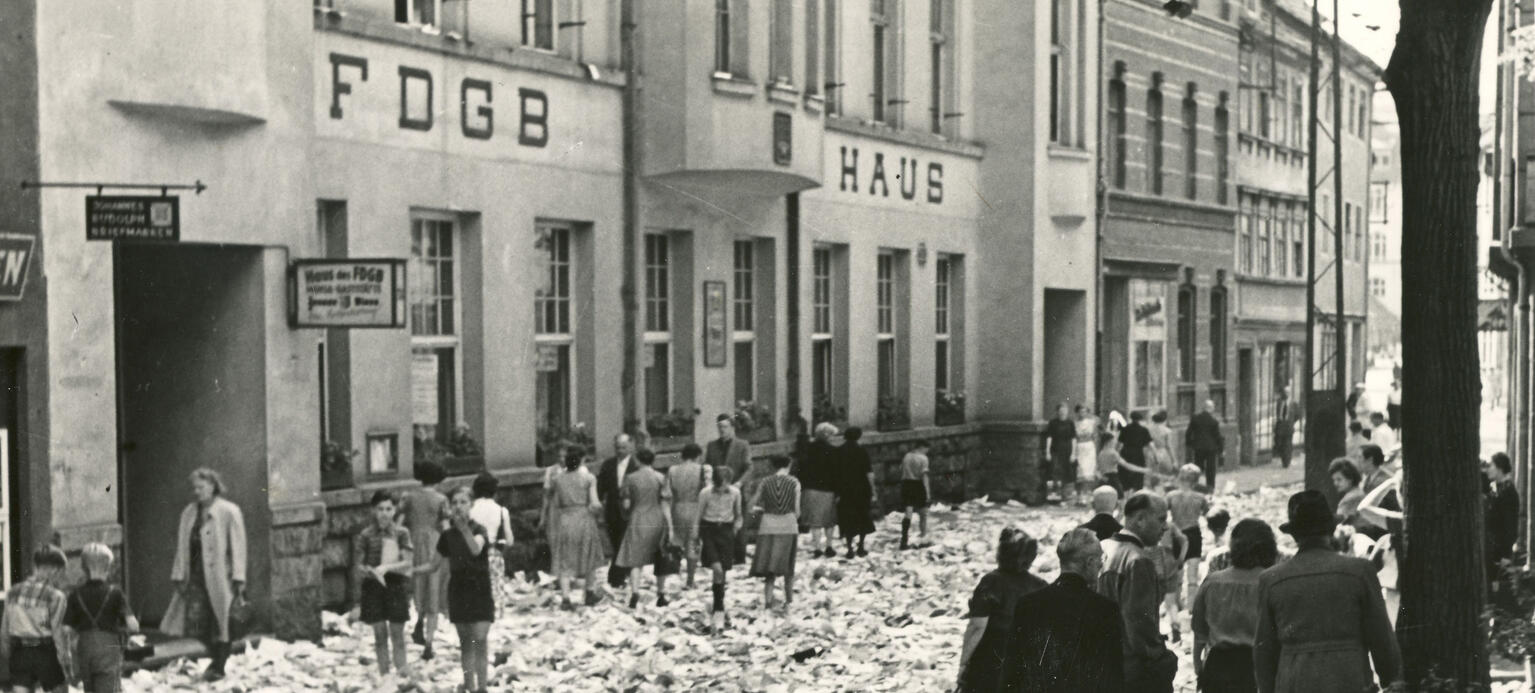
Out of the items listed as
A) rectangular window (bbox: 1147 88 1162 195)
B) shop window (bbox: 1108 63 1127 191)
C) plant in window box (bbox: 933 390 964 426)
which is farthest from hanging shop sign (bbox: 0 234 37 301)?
rectangular window (bbox: 1147 88 1162 195)

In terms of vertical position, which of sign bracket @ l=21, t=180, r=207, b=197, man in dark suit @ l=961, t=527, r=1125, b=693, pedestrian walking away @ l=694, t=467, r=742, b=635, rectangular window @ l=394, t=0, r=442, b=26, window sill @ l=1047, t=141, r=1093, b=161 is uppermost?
rectangular window @ l=394, t=0, r=442, b=26

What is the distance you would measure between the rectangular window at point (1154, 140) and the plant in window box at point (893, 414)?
10912 millimetres

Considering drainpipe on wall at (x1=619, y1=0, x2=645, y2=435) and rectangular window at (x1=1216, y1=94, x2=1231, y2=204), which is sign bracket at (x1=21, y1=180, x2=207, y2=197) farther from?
rectangular window at (x1=1216, y1=94, x2=1231, y2=204)

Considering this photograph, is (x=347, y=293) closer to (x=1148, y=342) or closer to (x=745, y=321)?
(x=745, y=321)

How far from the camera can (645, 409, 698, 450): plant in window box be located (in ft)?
83.5

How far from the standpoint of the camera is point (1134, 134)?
4012cm

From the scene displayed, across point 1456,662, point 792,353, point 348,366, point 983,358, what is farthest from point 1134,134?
point 1456,662

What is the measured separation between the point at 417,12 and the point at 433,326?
3.06 m

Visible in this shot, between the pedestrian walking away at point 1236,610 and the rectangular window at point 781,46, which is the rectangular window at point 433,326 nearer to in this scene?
the rectangular window at point 781,46

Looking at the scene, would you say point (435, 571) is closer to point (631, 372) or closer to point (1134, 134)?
point (631, 372)

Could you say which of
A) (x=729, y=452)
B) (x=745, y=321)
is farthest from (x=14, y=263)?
(x=745, y=321)

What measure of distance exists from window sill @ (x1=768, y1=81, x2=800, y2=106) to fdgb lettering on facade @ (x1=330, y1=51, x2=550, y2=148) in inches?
158

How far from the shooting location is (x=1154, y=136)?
1638 inches

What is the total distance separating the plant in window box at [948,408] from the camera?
112 ft
